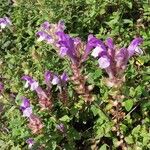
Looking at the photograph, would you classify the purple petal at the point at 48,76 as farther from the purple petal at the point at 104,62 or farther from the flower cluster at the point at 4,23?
the flower cluster at the point at 4,23

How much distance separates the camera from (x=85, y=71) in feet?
12.3

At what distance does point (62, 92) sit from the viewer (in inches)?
135

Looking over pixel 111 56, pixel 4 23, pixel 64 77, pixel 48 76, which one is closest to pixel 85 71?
pixel 64 77

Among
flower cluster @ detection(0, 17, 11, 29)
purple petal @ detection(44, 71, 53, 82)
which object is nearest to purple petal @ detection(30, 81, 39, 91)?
purple petal @ detection(44, 71, 53, 82)

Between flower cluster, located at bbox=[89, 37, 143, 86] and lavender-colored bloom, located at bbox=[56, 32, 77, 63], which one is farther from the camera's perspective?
lavender-colored bloom, located at bbox=[56, 32, 77, 63]

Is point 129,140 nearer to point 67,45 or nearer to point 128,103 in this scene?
point 128,103

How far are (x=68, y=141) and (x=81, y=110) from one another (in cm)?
31

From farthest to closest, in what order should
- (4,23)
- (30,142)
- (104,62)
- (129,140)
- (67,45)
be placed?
(4,23) < (30,142) < (129,140) < (67,45) < (104,62)

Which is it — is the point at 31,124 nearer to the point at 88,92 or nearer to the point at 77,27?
the point at 88,92

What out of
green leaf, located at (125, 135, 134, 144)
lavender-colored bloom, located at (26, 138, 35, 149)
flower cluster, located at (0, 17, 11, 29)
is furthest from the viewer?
flower cluster, located at (0, 17, 11, 29)

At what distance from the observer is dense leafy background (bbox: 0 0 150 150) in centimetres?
330

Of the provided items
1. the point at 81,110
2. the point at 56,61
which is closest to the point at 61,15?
the point at 56,61

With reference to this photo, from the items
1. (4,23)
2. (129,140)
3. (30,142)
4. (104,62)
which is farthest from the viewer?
(4,23)

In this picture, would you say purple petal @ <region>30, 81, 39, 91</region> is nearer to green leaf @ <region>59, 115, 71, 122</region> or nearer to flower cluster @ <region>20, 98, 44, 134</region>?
flower cluster @ <region>20, 98, 44, 134</region>
